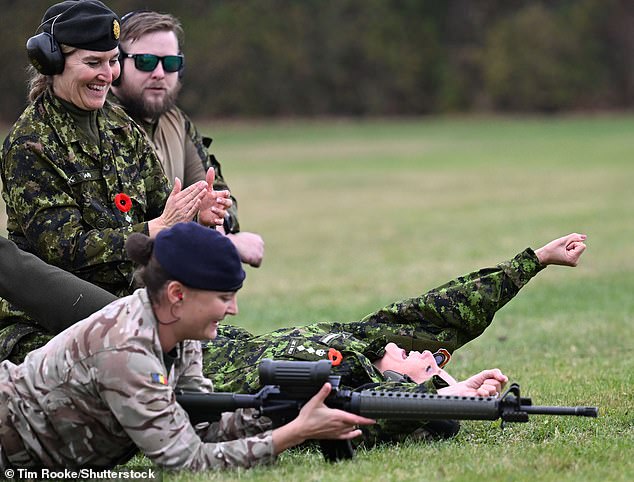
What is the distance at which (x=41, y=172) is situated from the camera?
5.75 metres

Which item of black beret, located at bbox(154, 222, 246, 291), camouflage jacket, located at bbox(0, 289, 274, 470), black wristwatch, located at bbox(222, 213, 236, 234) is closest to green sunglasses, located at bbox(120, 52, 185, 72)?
black wristwatch, located at bbox(222, 213, 236, 234)

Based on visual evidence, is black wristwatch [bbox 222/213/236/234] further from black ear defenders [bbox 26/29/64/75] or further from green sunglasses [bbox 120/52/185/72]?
black ear defenders [bbox 26/29/64/75]

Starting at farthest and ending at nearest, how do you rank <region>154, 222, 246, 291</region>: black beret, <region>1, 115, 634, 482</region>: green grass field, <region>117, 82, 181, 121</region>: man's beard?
<region>117, 82, 181, 121</region>: man's beard → <region>1, 115, 634, 482</region>: green grass field → <region>154, 222, 246, 291</region>: black beret

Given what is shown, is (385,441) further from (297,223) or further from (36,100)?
(297,223)

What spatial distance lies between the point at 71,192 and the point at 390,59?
192ft

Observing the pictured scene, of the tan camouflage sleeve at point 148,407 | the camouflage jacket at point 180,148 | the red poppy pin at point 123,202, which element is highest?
the camouflage jacket at point 180,148

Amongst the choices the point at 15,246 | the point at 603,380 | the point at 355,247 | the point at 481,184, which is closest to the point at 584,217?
the point at 355,247

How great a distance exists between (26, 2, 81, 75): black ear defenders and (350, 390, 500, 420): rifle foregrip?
7.72 ft

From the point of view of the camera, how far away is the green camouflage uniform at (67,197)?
18.7 feet

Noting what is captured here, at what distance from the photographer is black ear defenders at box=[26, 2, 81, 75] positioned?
18.7 feet

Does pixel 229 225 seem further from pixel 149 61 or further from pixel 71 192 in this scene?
pixel 71 192

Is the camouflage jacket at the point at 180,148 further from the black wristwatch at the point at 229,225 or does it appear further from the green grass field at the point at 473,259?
the green grass field at the point at 473,259

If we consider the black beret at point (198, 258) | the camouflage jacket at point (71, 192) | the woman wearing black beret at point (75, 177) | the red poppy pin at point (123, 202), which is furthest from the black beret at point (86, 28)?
the black beret at point (198, 258)

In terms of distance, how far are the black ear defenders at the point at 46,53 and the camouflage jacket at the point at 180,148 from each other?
131 centimetres
